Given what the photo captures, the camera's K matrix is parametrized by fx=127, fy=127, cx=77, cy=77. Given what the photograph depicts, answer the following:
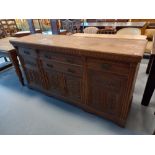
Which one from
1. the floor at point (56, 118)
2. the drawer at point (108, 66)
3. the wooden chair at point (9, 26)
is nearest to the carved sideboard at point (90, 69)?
the drawer at point (108, 66)

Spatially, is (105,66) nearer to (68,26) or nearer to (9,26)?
(68,26)

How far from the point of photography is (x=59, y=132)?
5.09 ft

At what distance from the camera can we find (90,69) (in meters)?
1.39

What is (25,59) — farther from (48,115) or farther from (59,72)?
(48,115)

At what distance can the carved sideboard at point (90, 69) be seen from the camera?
1196 millimetres

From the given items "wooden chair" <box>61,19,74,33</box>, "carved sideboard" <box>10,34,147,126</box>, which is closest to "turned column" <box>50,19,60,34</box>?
"wooden chair" <box>61,19,74,33</box>

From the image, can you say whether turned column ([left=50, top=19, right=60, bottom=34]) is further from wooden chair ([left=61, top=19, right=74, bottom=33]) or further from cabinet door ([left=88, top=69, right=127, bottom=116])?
cabinet door ([left=88, top=69, right=127, bottom=116])

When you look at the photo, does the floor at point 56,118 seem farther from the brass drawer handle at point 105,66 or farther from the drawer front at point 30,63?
the brass drawer handle at point 105,66

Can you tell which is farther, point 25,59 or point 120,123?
point 25,59

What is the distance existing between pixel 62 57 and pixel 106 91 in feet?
2.14

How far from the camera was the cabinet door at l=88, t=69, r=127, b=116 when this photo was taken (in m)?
1.30
